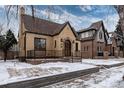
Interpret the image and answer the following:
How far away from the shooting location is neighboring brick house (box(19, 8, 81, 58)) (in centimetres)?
964

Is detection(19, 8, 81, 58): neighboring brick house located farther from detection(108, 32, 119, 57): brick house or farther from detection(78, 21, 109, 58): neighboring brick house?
detection(108, 32, 119, 57): brick house

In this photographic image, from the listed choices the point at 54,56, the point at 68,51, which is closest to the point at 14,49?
the point at 54,56

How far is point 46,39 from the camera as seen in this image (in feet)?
34.9

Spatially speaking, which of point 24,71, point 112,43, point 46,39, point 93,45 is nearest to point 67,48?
point 46,39

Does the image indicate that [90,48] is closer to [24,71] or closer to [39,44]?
[39,44]

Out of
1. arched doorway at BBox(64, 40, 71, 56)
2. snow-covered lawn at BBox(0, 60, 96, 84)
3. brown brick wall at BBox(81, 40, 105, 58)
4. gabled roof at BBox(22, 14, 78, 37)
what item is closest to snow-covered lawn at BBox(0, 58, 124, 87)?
snow-covered lawn at BBox(0, 60, 96, 84)

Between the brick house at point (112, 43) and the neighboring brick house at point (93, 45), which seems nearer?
the brick house at point (112, 43)

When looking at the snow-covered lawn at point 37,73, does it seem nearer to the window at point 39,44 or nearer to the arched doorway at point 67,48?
the window at point 39,44

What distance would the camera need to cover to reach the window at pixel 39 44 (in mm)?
10016

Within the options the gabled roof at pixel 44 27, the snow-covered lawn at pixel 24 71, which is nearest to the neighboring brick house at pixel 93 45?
the gabled roof at pixel 44 27

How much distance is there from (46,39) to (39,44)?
0.66 metres
